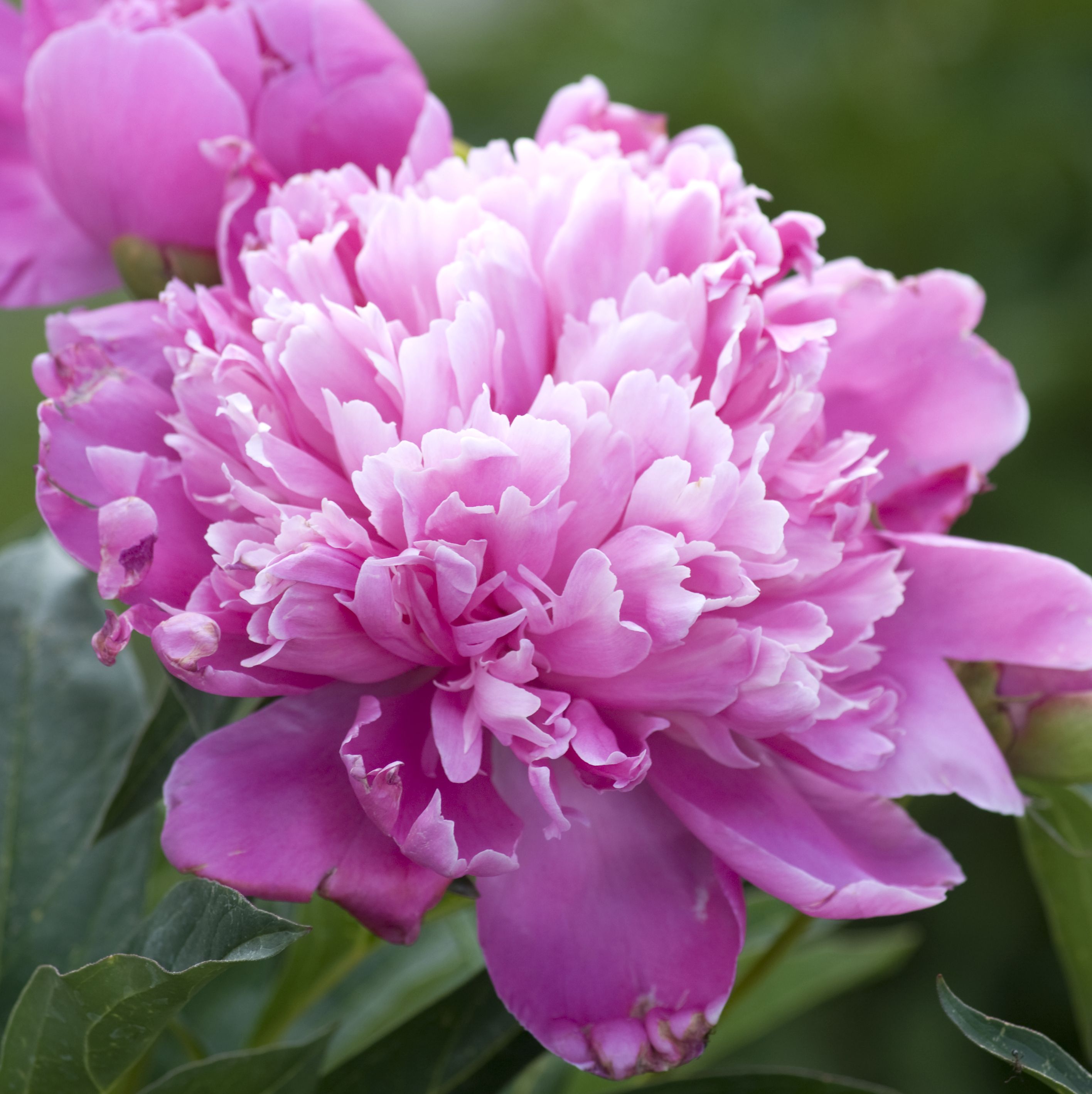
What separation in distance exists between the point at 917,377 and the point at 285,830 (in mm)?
217

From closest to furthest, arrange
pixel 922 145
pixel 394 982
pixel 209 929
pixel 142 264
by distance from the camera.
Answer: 1. pixel 209 929
2. pixel 142 264
3. pixel 394 982
4. pixel 922 145

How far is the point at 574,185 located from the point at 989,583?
0.15m

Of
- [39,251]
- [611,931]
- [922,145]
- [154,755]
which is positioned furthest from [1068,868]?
[922,145]

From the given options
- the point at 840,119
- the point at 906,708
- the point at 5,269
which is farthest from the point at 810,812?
the point at 840,119

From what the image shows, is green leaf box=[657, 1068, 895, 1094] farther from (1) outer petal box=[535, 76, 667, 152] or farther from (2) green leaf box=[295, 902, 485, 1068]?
(1) outer petal box=[535, 76, 667, 152]

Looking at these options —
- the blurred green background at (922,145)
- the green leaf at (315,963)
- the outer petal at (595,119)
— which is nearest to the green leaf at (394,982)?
the green leaf at (315,963)

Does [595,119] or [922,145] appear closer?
[595,119]

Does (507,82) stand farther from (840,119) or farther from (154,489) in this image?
(154,489)

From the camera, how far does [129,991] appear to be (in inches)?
10.8

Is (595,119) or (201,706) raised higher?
(595,119)

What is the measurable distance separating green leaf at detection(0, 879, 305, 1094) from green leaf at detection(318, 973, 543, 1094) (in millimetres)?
79

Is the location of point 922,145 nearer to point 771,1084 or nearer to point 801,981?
point 801,981

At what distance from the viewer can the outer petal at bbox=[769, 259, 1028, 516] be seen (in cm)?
36

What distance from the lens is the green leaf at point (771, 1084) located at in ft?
1.11
